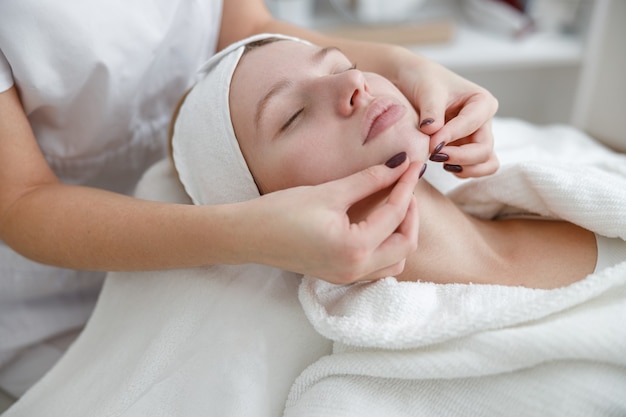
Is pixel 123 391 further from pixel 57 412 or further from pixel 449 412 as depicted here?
pixel 449 412

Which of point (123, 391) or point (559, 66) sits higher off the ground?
point (123, 391)

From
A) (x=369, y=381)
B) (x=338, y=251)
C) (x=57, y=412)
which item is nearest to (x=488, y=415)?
(x=369, y=381)

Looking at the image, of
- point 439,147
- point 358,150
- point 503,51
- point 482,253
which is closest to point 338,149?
point 358,150

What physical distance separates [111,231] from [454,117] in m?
0.53

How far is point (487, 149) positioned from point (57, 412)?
74cm

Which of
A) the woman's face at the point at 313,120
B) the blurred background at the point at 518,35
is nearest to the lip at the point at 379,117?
the woman's face at the point at 313,120

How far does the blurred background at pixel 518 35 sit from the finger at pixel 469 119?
963mm

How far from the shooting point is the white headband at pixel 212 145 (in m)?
0.92

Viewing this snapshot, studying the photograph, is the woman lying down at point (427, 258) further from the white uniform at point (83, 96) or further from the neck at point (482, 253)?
the white uniform at point (83, 96)

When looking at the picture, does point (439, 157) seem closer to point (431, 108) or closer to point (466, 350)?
point (431, 108)

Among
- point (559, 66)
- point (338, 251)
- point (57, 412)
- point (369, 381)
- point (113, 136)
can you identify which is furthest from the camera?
point (559, 66)

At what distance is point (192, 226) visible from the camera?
0.77 metres

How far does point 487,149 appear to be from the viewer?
34.6 inches

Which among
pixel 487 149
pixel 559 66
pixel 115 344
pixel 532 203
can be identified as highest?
pixel 487 149
